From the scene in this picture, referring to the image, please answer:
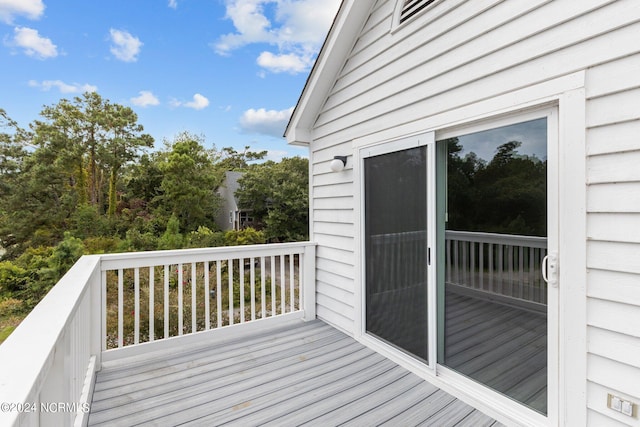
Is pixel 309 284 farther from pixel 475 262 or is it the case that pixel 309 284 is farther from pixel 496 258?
pixel 496 258

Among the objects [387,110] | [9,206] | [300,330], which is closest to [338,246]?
[300,330]

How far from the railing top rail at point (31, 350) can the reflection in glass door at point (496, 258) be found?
2.41m

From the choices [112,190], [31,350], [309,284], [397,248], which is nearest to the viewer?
[31,350]

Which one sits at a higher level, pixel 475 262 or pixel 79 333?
pixel 475 262

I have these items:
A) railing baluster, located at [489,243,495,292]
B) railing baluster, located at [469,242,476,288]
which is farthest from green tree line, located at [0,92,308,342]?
railing baluster, located at [489,243,495,292]

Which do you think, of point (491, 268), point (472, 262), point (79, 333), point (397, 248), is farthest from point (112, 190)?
point (491, 268)

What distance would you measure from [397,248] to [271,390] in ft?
5.25

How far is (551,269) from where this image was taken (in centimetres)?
191

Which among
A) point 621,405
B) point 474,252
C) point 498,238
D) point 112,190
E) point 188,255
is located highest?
point 112,190

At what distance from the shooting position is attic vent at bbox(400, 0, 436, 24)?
2.71 meters

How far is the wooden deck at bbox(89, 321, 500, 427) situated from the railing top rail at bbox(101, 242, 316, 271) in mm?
904

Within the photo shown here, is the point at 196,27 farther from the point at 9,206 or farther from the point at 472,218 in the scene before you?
the point at 472,218

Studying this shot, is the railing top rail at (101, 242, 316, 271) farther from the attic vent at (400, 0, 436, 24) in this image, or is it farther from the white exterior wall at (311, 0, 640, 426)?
the attic vent at (400, 0, 436, 24)

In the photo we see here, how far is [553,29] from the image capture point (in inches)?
74.7
